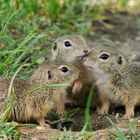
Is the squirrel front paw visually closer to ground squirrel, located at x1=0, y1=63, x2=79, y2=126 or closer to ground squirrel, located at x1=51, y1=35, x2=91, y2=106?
ground squirrel, located at x1=51, y1=35, x2=91, y2=106

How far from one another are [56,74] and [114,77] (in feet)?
2.75

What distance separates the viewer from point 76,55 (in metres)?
8.20

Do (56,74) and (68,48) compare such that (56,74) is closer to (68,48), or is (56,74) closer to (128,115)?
(128,115)

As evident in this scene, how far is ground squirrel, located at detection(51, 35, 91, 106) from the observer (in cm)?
786

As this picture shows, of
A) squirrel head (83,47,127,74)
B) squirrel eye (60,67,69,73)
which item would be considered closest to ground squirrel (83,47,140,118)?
squirrel head (83,47,127,74)

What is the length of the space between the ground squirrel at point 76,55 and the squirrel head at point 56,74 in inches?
15.8

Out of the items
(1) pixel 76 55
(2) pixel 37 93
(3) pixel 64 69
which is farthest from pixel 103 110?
(2) pixel 37 93

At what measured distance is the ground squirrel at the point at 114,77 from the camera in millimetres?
7488

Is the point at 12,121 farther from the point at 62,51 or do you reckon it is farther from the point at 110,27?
the point at 110,27

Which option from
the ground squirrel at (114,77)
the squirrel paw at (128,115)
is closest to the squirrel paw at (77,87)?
the ground squirrel at (114,77)

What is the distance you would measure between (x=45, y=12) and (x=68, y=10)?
1.47ft

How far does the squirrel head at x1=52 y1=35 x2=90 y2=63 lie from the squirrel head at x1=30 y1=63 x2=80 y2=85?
2.74 feet

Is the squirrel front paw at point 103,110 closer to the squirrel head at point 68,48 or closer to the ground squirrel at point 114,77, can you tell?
the ground squirrel at point 114,77

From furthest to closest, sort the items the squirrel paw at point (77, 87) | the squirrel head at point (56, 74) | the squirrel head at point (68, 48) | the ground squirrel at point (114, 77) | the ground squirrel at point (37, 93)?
the squirrel head at point (68, 48) → the squirrel paw at point (77, 87) → the ground squirrel at point (114, 77) → the squirrel head at point (56, 74) → the ground squirrel at point (37, 93)
